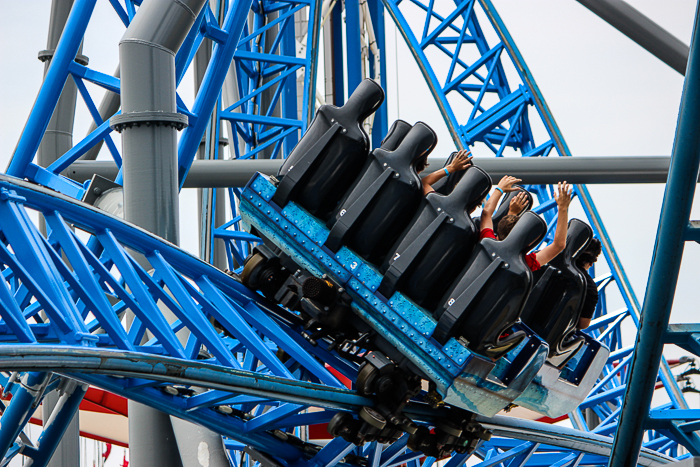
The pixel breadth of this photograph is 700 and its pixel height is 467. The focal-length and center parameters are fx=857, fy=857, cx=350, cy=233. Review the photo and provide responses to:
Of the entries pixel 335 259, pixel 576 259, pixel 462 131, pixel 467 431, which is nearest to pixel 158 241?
pixel 335 259

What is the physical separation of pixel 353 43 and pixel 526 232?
8.34m

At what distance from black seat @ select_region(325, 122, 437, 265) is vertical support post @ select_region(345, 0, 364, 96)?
7.54 meters

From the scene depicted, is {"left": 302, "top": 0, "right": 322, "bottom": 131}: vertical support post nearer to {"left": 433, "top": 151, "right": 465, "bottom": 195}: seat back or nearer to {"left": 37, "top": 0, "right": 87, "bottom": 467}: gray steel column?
{"left": 37, "top": 0, "right": 87, "bottom": 467}: gray steel column

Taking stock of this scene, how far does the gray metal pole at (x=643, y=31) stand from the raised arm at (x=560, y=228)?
403cm

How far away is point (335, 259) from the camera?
5383mm

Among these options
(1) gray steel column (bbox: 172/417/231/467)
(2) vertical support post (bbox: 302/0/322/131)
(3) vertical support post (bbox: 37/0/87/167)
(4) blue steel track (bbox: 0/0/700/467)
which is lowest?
(1) gray steel column (bbox: 172/417/231/467)

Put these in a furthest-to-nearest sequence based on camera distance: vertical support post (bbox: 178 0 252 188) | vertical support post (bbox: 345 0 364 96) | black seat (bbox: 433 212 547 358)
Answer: vertical support post (bbox: 345 0 364 96)
vertical support post (bbox: 178 0 252 188)
black seat (bbox: 433 212 547 358)

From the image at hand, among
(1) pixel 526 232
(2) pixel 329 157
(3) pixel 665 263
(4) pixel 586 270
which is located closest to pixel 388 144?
(2) pixel 329 157

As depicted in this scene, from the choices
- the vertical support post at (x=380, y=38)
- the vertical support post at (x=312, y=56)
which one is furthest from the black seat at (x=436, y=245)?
the vertical support post at (x=380, y=38)

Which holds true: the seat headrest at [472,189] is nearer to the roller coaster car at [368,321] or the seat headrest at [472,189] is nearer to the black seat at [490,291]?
the black seat at [490,291]

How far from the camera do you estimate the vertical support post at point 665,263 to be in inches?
155

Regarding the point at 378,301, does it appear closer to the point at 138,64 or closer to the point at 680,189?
the point at 680,189

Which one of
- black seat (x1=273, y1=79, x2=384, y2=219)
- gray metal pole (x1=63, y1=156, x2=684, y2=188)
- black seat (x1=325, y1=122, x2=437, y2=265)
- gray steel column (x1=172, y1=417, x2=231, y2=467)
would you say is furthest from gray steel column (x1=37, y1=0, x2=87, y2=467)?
black seat (x1=325, y1=122, x2=437, y2=265)

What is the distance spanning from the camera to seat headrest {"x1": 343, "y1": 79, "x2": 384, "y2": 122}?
5.50 meters
